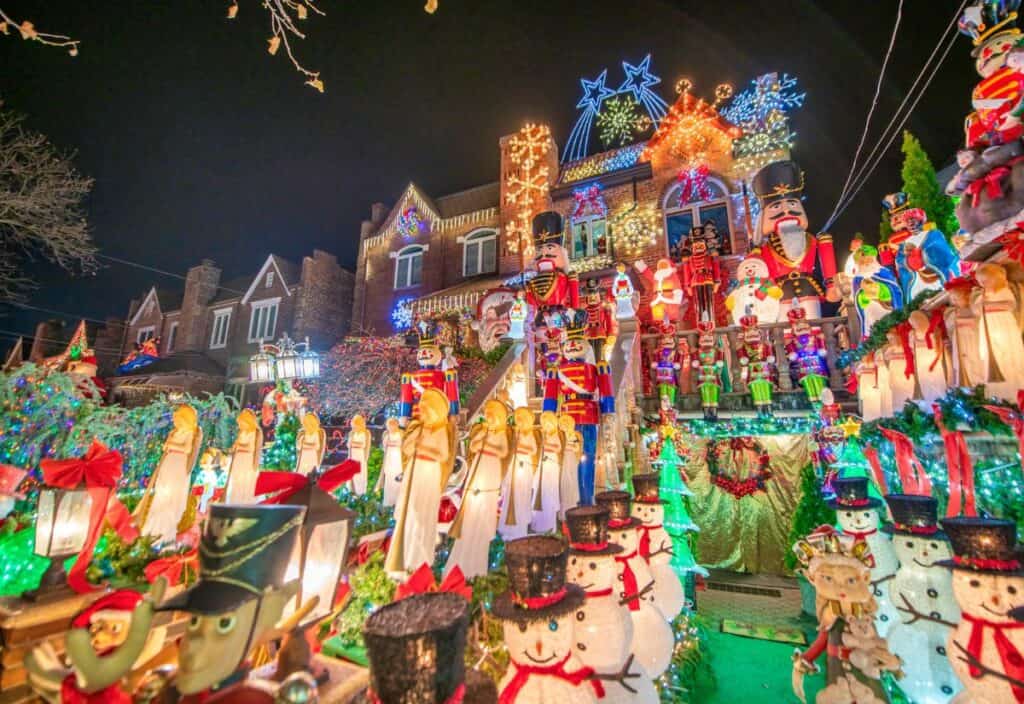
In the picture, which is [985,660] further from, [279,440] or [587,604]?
[279,440]

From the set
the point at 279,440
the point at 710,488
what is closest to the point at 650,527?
the point at 710,488

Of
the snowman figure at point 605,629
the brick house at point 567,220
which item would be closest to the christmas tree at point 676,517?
the snowman figure at point 605,629

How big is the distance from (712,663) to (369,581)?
3527 millimetres

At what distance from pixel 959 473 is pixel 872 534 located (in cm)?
69

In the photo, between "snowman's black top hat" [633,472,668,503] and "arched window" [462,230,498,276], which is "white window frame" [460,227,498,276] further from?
"snowman's black top hat" [633,472,668,503]

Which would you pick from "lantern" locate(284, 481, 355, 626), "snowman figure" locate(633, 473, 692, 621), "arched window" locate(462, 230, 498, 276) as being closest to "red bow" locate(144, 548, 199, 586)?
"lantern" locate(284, 481, 355, 626)

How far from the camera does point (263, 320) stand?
21422 millimetres

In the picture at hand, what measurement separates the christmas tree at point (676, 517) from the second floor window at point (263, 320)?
20997 mm

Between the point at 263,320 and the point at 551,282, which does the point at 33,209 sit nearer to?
the point at 551,282

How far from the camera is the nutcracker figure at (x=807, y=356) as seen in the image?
6.13 meters

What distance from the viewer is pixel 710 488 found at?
25.2ft

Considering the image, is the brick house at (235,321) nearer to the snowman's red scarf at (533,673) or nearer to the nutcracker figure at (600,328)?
the nutcracker figure at (600,328)

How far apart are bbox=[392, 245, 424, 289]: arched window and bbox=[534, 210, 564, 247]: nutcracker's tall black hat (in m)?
8.73

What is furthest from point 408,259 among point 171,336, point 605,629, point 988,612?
point 988,612
